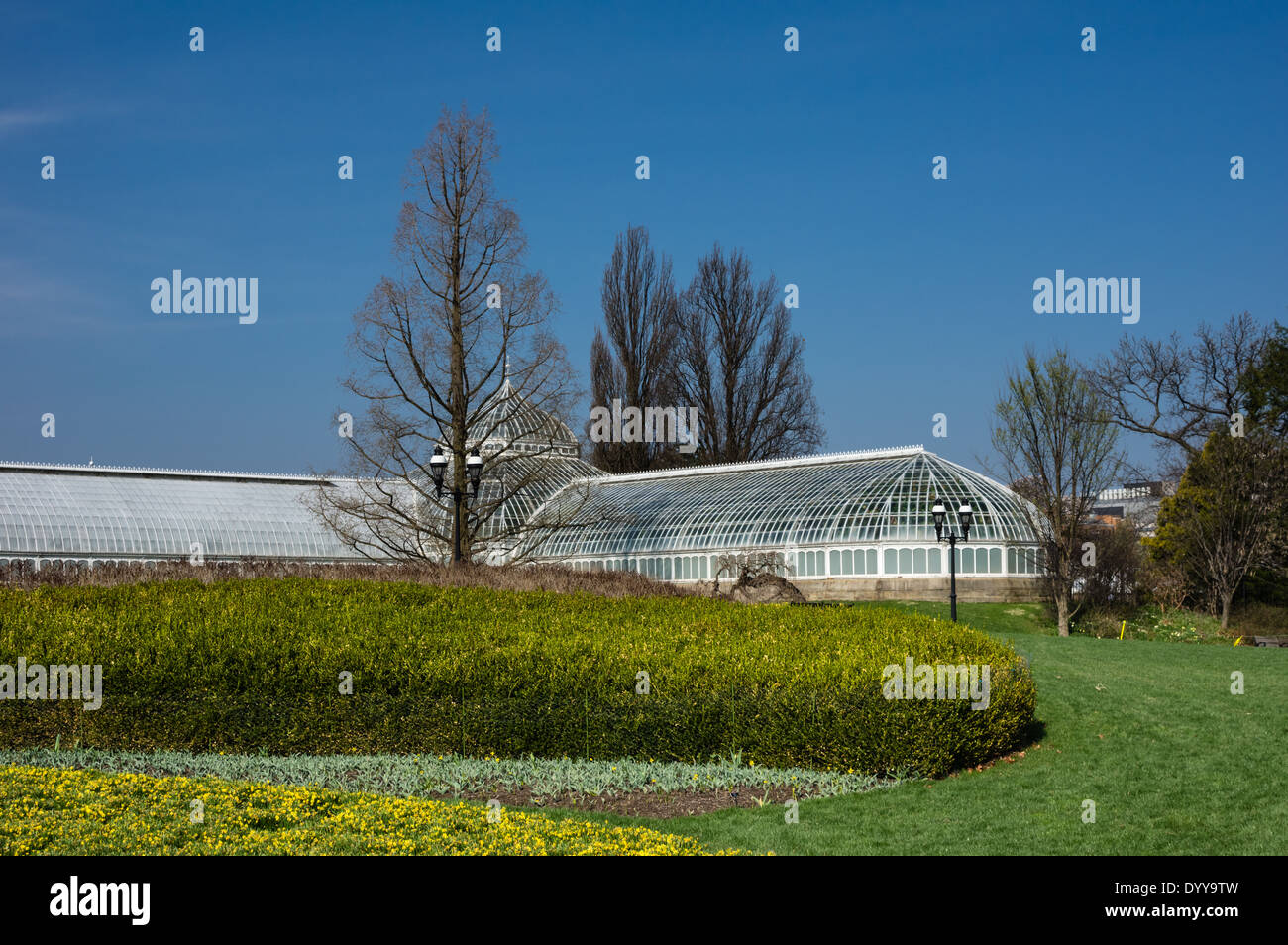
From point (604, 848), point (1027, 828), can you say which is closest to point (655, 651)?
point (1027, 828)

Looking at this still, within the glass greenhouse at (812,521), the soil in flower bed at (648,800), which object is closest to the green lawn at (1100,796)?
the soil in flower bed at (648,800)

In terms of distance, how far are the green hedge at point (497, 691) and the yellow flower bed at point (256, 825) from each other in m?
2.43

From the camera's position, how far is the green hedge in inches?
401

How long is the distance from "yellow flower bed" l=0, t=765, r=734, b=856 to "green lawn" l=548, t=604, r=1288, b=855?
64.2 inches

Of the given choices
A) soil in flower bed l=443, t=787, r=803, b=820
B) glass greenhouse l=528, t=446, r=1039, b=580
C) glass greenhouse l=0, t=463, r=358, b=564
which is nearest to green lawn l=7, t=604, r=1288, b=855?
soil in flower bed l=443, t=787, r=803, b=820

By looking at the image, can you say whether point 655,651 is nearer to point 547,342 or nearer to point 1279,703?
point 1279,703

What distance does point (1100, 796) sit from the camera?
9.34 metres

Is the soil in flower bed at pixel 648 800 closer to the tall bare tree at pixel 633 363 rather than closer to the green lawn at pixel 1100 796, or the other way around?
the green lawn at pixel 1100 796

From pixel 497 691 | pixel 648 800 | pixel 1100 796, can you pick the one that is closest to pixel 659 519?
pixel 497 691

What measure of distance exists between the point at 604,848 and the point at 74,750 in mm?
6630

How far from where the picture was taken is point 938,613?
101 feet

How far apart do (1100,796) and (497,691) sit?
5.25 metres

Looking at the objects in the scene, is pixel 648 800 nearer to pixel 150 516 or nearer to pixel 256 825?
pixel 256 825

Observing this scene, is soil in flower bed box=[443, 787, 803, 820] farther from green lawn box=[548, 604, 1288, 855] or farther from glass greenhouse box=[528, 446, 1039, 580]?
glass greenhouse box=[528, 446, 1039, 580]
